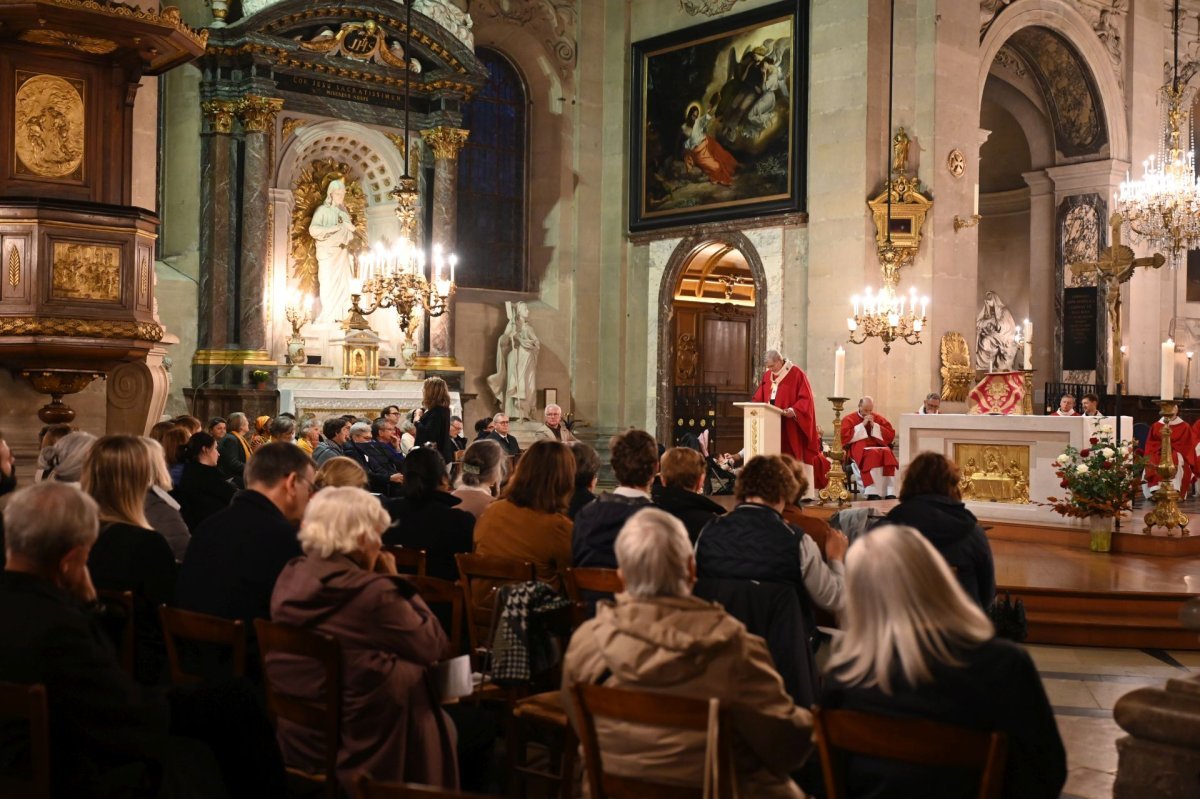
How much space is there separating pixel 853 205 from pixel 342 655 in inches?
557

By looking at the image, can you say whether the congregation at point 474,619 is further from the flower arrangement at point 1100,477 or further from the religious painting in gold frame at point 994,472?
the religious painting in gold frame at point 994,472

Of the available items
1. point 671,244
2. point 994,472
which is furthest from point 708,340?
point 994,472

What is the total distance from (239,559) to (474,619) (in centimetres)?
121

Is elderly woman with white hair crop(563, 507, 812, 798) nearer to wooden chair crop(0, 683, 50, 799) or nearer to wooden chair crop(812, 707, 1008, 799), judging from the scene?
wooden chair crop(812, 707, 1008, 799)

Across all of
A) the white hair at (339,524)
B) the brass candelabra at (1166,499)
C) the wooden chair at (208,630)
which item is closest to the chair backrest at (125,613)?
the wooden chair at (208,630)

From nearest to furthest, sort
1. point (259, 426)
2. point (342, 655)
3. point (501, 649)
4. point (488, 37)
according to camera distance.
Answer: point (342, 655) → point (501, 649) → point (259, 426) → point (488, 37)

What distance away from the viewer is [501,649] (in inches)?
176

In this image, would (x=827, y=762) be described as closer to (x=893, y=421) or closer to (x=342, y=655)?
(x=342, y=655)

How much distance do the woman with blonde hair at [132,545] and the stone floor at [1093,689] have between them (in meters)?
3.58

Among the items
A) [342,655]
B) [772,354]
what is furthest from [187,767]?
[772,354]

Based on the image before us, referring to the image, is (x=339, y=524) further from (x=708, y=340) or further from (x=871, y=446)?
(x=708, y=340)

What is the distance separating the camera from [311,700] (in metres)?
3.96

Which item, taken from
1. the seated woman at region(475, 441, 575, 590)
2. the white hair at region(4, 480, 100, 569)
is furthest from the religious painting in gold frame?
the white hair at region(4, 480, 100, 569)

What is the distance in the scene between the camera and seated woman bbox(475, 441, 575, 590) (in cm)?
546
